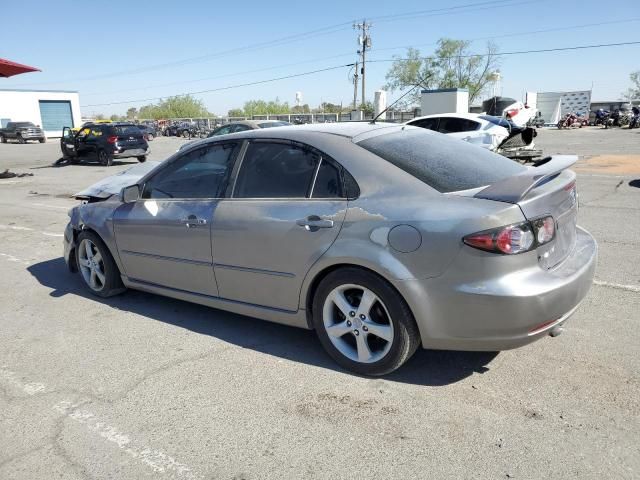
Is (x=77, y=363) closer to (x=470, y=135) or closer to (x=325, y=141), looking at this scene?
(x=325, y=141)

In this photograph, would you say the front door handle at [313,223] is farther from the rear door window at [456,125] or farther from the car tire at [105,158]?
the car tire at [105,158]

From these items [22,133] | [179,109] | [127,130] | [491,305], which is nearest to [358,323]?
[491,305]

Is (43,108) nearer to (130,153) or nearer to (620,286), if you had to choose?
(130,153)

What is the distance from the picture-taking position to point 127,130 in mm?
20594

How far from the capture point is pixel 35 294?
537 cm

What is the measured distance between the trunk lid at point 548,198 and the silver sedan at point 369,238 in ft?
0.04

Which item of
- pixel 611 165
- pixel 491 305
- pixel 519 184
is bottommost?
pixel 611 165

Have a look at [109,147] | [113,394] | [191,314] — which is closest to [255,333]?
[191,314]

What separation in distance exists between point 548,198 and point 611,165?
13211mm

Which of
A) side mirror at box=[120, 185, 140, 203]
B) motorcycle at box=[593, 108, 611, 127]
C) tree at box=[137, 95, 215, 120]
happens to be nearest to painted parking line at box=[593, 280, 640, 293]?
side mirror at box=[120, 185, 140, 203]

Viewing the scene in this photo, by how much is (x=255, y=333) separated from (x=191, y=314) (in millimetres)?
764

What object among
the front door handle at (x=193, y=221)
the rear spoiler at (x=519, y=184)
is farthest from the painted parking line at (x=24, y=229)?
the rear spoiler at (x=519, y=184)

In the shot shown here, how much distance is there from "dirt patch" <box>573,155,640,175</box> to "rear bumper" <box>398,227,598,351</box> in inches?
447

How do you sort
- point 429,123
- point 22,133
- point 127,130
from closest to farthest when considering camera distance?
1. point 429,123
2. point 127,130
3. point 22,133
